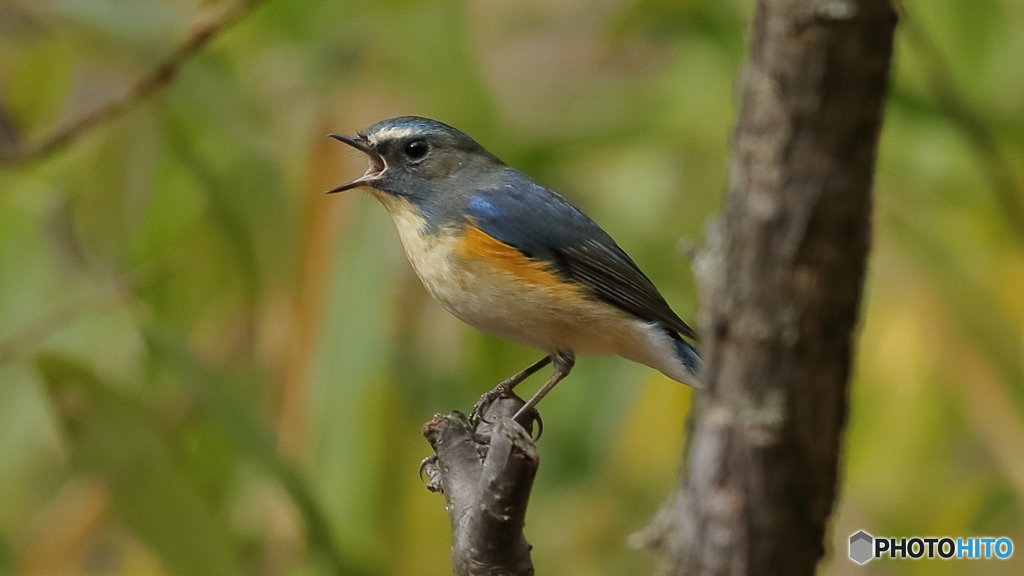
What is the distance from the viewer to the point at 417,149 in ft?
6.49

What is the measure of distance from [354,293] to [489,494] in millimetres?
1529

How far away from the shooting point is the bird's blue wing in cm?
188

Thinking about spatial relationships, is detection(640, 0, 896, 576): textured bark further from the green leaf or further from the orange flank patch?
the green leaf

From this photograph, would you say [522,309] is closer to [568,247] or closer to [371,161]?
[568,247]

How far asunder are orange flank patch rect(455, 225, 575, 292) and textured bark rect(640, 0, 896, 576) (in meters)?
0.99

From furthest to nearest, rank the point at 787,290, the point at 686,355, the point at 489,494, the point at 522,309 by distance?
1. the point at 686,355
2. the point at 522,309
3. the point at 489,494
4. the point at 787,290

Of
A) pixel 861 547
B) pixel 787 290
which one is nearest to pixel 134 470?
pixel 861 547

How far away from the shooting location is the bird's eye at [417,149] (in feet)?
6.47

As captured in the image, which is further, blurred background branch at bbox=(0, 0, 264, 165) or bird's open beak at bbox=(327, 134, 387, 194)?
blurred background branch at bbox=(0, 0, 264, 165)

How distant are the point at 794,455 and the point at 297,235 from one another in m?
2.12

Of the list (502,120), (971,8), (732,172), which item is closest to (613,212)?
(502,120)

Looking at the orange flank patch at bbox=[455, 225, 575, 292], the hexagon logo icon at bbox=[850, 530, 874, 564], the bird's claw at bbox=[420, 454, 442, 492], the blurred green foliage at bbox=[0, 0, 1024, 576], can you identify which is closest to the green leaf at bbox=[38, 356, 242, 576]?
the blurred green foliage at bbox=[0, 0, 1024, 576]

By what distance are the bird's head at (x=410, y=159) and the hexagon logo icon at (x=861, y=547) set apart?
1.00 metres

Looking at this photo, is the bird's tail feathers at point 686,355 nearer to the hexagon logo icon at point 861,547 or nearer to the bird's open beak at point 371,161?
the hexagon logo icon at point 861,547
